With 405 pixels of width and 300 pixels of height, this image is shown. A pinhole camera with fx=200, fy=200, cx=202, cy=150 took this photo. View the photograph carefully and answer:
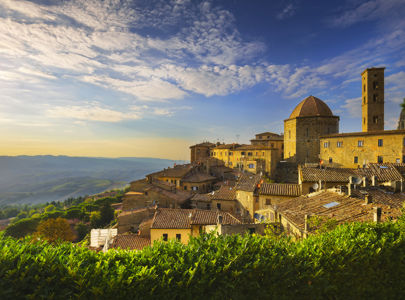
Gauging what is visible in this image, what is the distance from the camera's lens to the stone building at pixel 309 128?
47812mm

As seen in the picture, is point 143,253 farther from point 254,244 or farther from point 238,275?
point 254,244

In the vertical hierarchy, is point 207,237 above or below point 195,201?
above

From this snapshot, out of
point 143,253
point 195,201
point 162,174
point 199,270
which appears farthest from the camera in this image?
point 162,174

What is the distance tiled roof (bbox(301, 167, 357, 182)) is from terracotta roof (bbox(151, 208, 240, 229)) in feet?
32.8

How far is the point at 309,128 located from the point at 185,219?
130 feet

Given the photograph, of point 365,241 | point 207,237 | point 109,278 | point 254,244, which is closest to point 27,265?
point 109,278

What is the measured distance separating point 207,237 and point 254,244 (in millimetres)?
1487

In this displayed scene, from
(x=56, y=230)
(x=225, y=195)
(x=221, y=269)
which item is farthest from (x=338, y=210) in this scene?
(x=56, y=230)

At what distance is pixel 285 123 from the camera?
54094 mm

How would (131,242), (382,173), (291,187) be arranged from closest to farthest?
(382,173) → (131,242) → (291,187)

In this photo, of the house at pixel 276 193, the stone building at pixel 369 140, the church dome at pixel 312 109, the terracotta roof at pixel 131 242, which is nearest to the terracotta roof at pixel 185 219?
the terracotta roof at pixel 131 242

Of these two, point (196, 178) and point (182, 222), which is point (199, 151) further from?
point (182, 222)

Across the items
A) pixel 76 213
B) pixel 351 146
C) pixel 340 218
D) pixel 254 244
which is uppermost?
pixel 351 146

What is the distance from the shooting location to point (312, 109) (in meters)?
49.7
